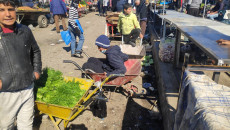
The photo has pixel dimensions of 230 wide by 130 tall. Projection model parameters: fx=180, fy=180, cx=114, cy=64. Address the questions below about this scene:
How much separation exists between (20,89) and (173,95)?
112 inches

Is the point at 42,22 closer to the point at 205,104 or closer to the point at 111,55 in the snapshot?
the point at 111,55

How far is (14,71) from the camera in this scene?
2326 mm

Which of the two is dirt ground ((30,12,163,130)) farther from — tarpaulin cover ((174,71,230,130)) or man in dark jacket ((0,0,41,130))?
tarpaulin cover ((174,71,230,130))

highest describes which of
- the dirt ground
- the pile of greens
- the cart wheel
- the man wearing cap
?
the cart wheel

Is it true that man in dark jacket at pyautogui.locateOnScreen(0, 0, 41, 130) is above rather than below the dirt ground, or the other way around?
above

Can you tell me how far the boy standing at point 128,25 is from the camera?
6.86m

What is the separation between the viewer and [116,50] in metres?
4.41

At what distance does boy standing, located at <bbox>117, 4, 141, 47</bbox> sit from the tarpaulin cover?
4.94m

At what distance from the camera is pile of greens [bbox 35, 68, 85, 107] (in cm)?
304

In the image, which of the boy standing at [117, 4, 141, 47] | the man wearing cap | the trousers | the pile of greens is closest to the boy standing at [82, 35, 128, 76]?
the man wearing cap

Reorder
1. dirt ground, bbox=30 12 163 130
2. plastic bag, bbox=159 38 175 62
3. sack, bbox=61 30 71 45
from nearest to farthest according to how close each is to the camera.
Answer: dirt ground, bbox=30 12 163 130 < plastic bag, bbox=159 38 175 62 < sack, bbox=61 30 71 45

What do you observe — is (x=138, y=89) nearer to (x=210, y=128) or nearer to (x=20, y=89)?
(x=20, y=89)

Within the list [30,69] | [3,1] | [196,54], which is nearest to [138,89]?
[196,54]

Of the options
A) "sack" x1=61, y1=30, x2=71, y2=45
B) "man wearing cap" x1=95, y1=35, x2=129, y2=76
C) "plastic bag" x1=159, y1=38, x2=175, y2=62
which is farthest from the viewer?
"sack" x1=61, y1=30, x2=71, y2=45
